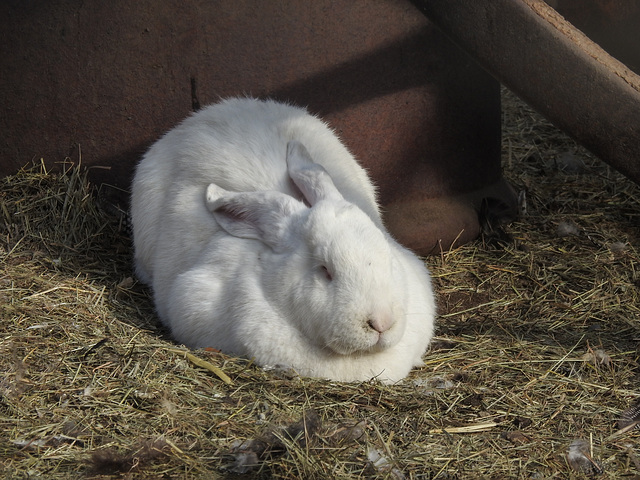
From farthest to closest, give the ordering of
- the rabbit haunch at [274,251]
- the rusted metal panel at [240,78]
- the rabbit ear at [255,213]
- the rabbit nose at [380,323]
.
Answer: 1. the rusted metal panel at [240,78]
2. the rabbit ear at [255,213]
3. the rabbit haunch at [274,251]
4. the rabbit nose at [380,323]

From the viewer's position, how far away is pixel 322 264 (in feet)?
12.1

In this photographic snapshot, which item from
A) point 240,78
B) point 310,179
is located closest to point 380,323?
point 310,179

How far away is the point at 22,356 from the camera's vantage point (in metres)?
3.79

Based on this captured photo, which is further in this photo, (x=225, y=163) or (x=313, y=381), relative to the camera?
(x=225, y=163)

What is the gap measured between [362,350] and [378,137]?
2074 millimetres

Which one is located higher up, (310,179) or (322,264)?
(310,179)

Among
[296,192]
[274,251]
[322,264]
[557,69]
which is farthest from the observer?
[296,192]

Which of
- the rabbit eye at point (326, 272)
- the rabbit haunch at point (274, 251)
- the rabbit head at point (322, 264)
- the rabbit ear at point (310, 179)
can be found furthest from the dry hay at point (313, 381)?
the rabbit ear at point (310, 179)

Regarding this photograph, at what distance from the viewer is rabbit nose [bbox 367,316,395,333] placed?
350cm

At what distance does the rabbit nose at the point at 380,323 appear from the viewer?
11.5ft

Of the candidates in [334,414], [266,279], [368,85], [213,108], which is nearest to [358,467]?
[334,414]

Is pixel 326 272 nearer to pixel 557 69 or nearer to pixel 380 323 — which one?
pixel 380 323

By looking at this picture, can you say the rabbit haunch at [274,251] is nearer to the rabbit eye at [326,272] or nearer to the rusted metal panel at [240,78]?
the rabbit eye at [326,272]

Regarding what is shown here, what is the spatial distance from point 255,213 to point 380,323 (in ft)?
3.18
